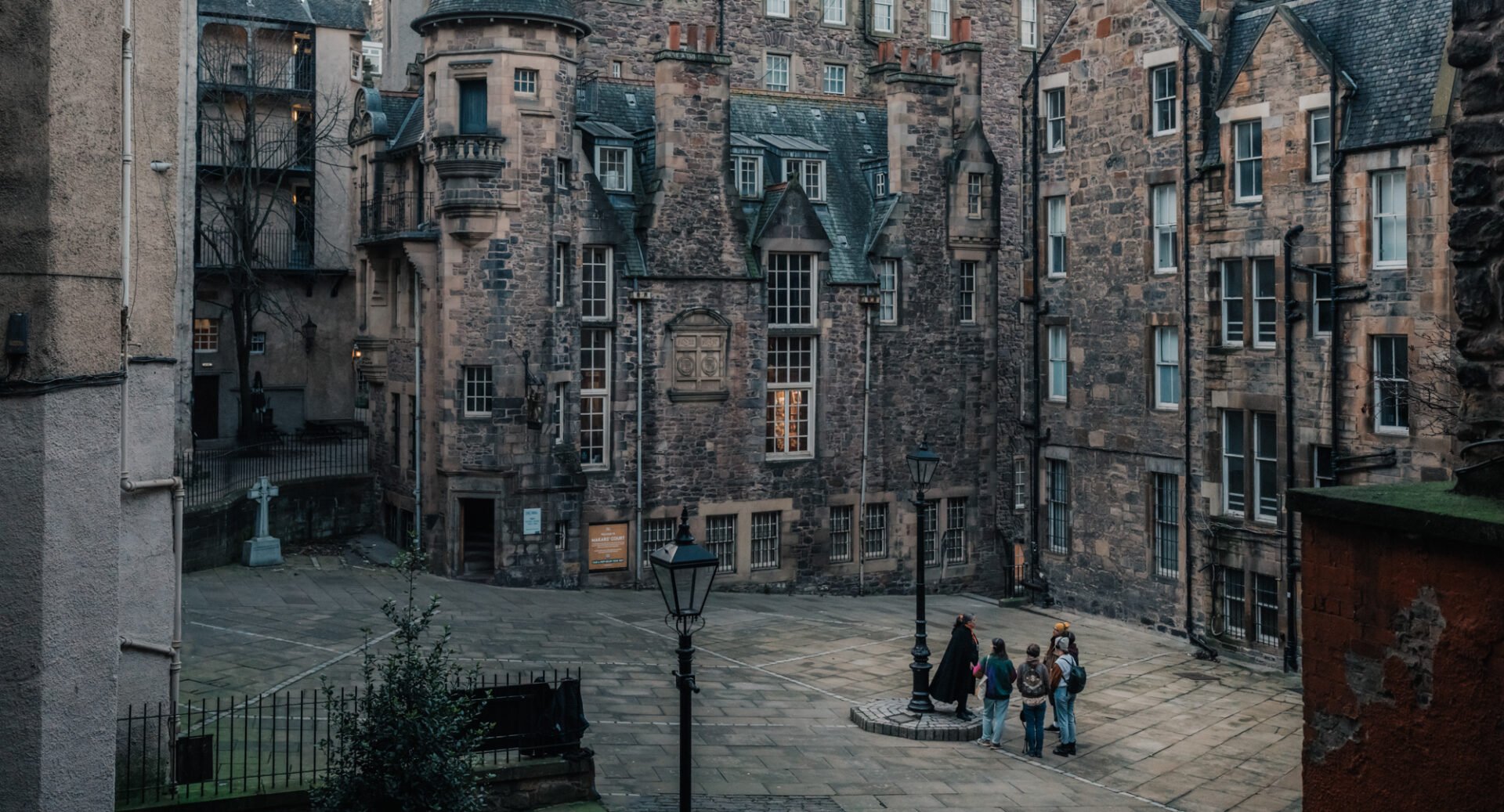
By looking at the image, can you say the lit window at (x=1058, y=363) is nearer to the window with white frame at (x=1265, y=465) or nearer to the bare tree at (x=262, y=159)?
the window with white frame at (x=1265, y=465)

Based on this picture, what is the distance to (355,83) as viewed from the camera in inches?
1815

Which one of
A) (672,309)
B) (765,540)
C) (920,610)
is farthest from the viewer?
(765,540)

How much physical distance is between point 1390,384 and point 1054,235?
951cm

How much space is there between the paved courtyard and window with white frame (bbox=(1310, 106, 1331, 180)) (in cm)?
939

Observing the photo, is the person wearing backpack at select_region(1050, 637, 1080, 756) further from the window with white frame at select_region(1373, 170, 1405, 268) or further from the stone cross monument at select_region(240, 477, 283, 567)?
the stone cross monument at select_region(240, 477, 283, 567)

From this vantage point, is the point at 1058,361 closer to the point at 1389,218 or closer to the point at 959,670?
the point at 1389,218

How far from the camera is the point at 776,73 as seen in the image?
143 feet

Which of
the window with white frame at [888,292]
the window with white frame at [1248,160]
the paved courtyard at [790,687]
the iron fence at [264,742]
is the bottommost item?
the paved courtyard at [790,687]

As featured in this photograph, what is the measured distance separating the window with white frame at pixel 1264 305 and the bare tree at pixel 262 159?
2876 centimetres

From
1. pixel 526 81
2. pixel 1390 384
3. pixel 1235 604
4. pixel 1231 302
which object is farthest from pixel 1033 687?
pixel 526 81

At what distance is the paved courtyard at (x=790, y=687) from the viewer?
55.9ft

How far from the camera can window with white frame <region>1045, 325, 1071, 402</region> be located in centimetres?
3117

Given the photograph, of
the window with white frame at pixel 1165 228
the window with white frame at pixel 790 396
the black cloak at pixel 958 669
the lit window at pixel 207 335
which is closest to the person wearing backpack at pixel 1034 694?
the black cloak at pixel 958 669

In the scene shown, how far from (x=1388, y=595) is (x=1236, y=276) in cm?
2257
